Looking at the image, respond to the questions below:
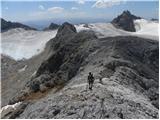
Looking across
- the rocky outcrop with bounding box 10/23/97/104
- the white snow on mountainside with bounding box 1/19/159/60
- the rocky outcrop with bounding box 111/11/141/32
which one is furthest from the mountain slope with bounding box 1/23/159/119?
the rocky outcrop with bounding box 111/11/141/32

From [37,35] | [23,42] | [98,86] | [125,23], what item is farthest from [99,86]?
[125,23]

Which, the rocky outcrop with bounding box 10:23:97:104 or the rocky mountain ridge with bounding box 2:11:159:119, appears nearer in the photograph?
the rocky mountain ridge with bounding box 2:11:159:119

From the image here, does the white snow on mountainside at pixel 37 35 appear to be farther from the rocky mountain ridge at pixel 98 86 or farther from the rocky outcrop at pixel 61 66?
the rocky mountain ridge at pixel 98 86

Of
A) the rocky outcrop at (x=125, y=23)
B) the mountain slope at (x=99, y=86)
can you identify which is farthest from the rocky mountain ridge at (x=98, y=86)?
the rocky outcrop at (x=125, y=23)

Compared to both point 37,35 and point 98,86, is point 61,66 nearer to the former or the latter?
point 98,86

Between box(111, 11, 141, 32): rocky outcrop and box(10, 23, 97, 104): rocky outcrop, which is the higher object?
box(10, 23, 97, 104): rocky outcrop

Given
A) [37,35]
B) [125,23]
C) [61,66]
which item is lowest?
[37,35]

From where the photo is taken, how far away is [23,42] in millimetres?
169750

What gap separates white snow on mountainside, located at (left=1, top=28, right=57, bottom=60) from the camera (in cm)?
14986

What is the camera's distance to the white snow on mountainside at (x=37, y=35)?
151 meters

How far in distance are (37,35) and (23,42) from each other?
10446 millimetres

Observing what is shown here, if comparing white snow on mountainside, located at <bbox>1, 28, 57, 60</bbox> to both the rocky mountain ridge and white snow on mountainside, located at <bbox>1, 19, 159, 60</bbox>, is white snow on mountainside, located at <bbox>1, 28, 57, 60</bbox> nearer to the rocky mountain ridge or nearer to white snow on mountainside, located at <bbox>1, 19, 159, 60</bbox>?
white snow on mountainside, located at <bbox>1, 19, 159, 60</bbox>

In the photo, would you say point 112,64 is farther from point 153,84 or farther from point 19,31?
point 19,31

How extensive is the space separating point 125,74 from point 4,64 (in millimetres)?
88296
